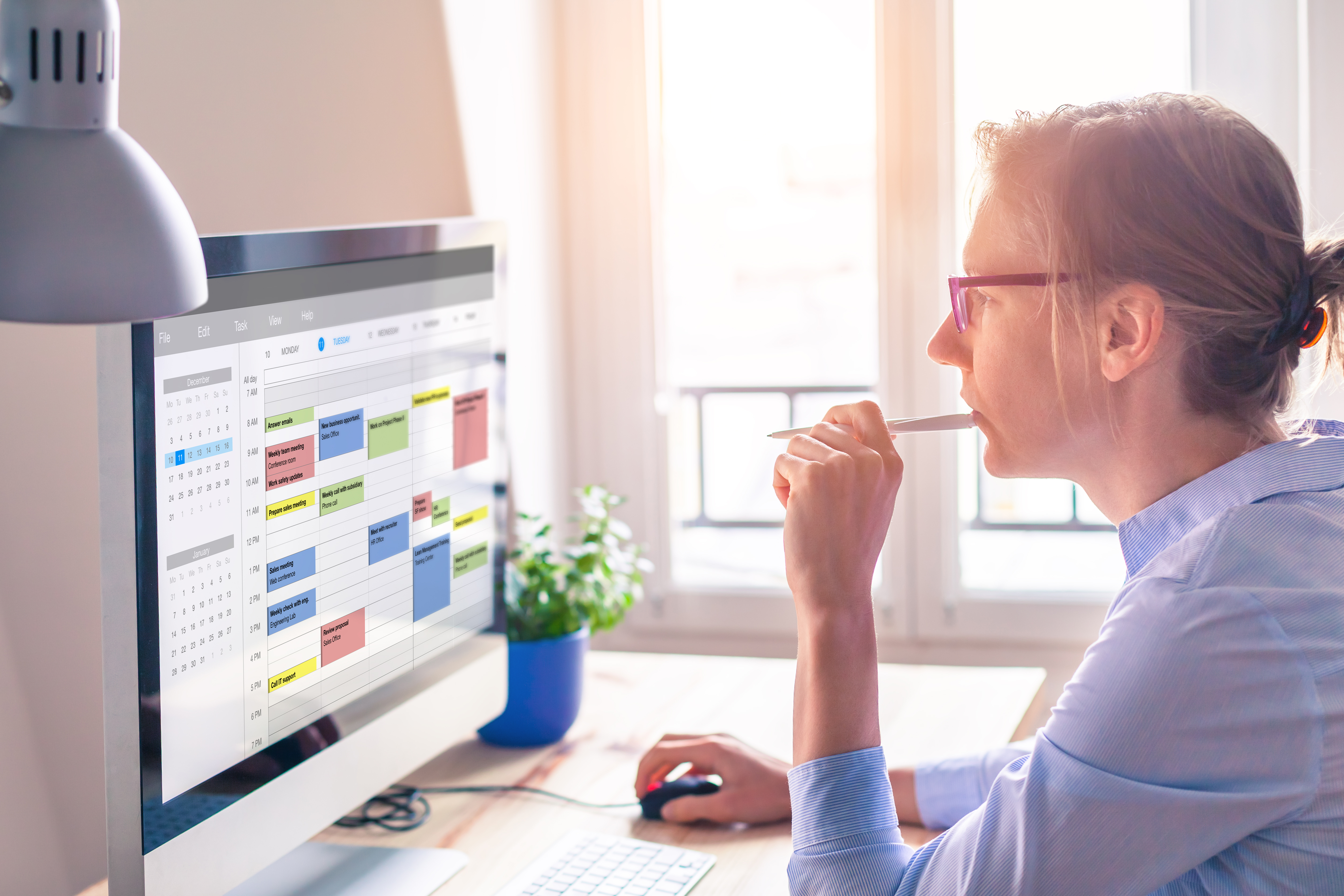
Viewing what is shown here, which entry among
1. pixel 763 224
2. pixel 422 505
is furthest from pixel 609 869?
pixel 763 224

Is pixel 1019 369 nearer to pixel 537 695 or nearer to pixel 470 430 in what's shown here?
pixel 470 430

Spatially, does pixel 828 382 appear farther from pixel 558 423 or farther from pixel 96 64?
pixel 96 64

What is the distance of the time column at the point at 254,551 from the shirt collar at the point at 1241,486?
2.20 ft

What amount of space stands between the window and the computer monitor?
1272 mm

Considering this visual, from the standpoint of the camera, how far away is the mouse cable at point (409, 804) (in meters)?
1.18

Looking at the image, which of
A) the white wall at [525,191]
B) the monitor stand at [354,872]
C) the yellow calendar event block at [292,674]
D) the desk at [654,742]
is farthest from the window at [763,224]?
the yellow calendar event block at [292,674]

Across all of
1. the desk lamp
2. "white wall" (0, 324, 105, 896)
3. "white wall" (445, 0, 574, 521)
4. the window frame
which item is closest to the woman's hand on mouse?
"white wall" (0, 324, 105, 896)

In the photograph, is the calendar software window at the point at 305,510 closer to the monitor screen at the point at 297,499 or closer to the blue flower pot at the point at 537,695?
the monitor screen at the point at 297,499

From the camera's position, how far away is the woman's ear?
848 mm

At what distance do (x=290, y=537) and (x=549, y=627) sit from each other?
1.69 feet

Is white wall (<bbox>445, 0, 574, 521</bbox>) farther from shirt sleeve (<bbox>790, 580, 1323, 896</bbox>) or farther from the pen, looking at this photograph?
shirt sleeve (<bbox>790, 580, 1323, 896</bbox>)

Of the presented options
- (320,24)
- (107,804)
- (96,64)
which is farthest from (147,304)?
(320,24)

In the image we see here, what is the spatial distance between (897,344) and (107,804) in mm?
1843

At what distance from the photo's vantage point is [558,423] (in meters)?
2.48
